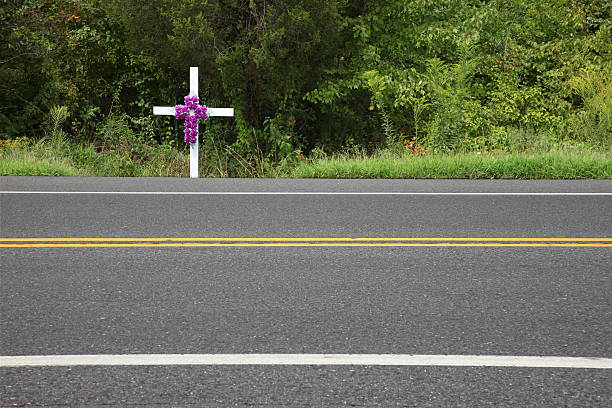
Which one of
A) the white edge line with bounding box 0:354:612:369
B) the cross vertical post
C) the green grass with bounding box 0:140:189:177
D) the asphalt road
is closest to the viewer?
the asphalt road

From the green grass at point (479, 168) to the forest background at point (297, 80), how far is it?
0.66 meters

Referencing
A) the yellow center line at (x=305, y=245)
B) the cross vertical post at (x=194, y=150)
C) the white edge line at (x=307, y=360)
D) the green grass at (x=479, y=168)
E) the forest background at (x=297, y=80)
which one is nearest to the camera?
the white edge line at (x=307, y=360)

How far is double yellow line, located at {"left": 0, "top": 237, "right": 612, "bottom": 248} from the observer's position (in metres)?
7.32

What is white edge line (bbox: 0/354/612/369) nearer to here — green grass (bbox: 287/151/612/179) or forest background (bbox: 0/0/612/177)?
green grass (bbox: 287/151/612/179)

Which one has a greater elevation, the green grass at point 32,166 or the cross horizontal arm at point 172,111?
the cross horizontal arm at point 172,111

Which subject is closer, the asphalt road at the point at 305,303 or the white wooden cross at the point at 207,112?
the asphalt road at the point at 305,303

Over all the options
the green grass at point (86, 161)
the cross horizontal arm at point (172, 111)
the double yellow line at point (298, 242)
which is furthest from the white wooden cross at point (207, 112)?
the double yellow line at point (298, 242)

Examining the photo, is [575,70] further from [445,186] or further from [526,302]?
Result: [526,302]

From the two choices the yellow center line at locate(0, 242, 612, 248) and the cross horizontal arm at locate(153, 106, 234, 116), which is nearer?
the yellow center line at locate(0, 242, 612, 248)

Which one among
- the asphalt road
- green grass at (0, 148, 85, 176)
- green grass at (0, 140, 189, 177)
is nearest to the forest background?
green grass at (0, 140, 189, 177)

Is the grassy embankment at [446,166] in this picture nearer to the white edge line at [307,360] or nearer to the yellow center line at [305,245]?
the yellow center line at [305,245]

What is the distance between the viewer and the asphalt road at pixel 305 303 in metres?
3.86

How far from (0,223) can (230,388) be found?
533cm

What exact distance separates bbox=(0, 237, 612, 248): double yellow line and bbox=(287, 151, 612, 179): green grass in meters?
4.98
